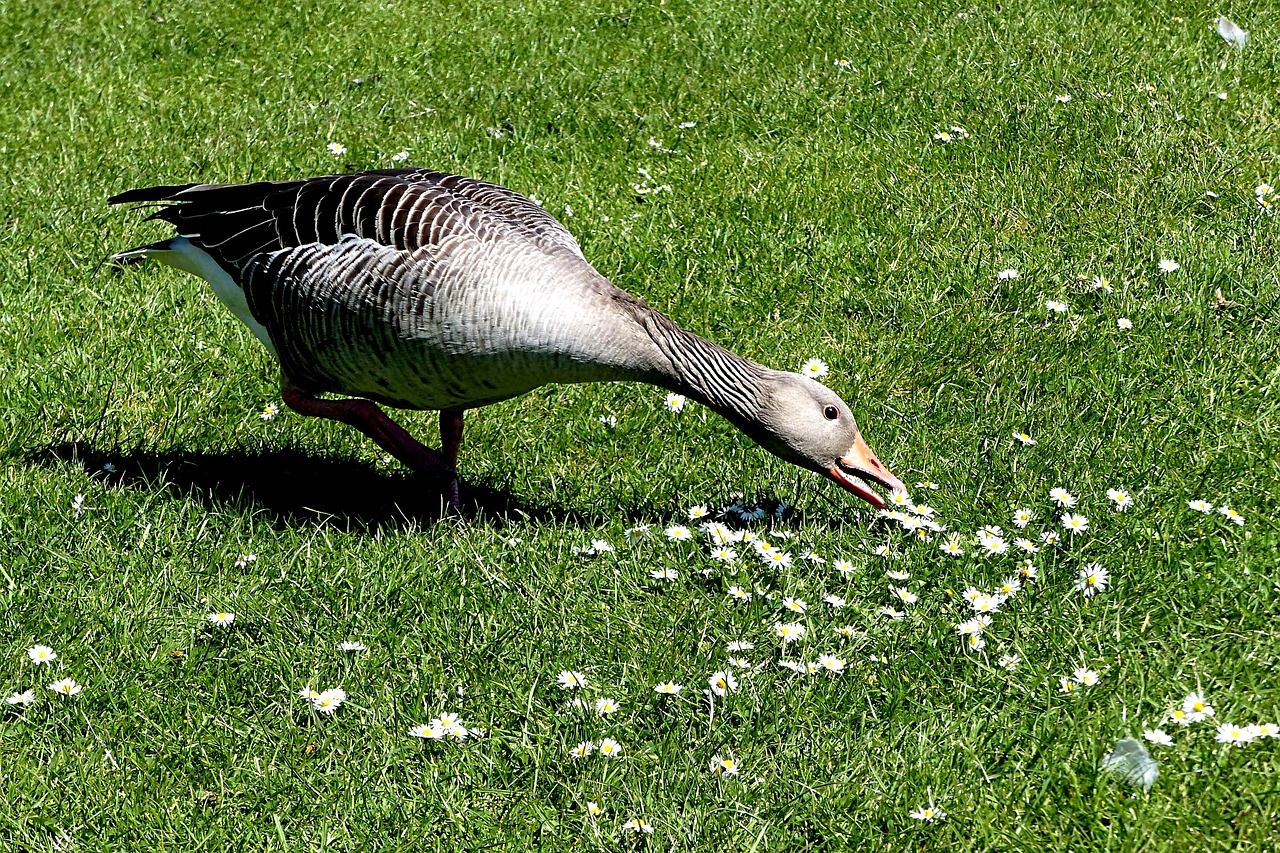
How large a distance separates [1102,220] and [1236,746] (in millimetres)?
4015

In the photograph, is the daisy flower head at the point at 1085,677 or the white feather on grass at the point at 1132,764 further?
the daisy flower head at the point at 1085,677

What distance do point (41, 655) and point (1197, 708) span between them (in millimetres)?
3486

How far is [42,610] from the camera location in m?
4.41

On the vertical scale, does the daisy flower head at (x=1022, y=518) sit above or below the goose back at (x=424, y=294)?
below

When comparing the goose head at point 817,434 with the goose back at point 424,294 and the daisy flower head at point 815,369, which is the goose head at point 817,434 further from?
the daisy flower head at point 815,369

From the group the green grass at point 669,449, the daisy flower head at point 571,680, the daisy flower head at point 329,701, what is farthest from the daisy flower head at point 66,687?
the daisy flower head at point 571,680

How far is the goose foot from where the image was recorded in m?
5.20

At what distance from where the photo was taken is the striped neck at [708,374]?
4.87 m

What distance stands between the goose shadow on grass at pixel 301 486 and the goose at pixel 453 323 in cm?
23

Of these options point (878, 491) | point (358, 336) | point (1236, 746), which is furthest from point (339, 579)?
point (1236, 746)

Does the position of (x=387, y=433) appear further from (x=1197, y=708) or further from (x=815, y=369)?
(x=1197, y=708)

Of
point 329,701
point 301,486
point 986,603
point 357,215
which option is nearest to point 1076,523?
point 986,603

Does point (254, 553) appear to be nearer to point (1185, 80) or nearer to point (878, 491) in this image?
point (878, 491)

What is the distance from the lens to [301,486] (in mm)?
5477
